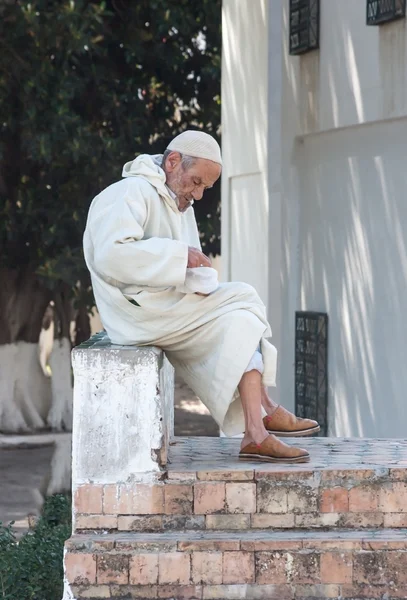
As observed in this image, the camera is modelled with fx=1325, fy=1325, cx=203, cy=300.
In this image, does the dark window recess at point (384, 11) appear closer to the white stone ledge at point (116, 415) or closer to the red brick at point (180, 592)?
the white stone ledge at point (116, 415)

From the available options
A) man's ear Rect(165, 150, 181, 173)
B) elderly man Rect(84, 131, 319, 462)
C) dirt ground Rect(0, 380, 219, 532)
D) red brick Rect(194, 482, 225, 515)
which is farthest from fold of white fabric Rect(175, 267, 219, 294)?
dirt ground Rect(0, 380, 219, 532)

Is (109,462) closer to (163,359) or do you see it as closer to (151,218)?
(163,359)

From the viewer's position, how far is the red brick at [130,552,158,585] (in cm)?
492

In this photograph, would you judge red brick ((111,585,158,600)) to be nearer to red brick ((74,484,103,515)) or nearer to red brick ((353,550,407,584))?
red brick ((74,484,103,515))

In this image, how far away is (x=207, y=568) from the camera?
4945 millimetres

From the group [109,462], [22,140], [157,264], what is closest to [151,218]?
[157,264]

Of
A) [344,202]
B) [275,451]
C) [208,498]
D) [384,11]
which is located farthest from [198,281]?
[344,202]

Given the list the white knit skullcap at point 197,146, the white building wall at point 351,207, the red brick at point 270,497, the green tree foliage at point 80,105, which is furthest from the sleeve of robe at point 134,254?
the green tree foliage at point 80,105

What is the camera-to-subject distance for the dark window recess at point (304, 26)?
946cm

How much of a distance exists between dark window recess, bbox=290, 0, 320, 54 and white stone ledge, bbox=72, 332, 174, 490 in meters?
5.04

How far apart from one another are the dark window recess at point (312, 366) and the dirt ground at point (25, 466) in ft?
8.71

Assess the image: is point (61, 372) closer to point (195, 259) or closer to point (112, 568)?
point (195, 259)

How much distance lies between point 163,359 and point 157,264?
415mm

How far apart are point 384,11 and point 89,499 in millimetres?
4161
